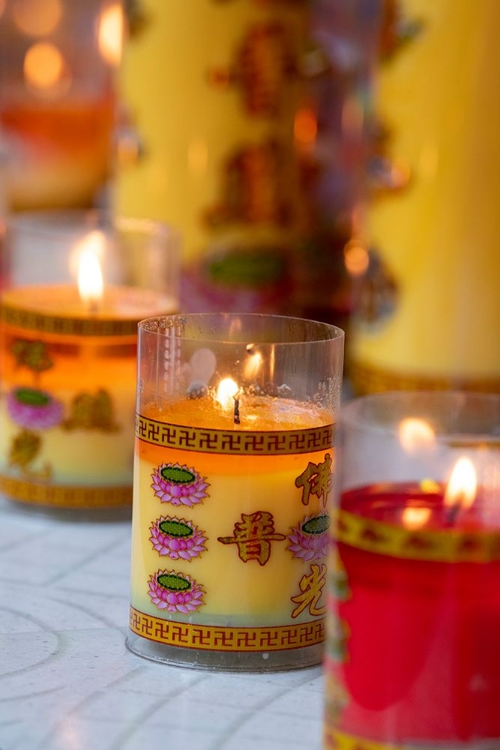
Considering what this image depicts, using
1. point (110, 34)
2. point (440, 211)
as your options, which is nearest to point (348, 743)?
point (440, 211)

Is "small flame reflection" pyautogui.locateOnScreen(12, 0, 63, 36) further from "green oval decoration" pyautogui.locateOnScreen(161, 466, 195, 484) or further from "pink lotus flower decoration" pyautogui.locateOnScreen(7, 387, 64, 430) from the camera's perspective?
"green oval decoration" pyautogui.locateOnScreen(161, 466, 195, 484)

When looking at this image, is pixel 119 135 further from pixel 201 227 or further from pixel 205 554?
pixel 205 554

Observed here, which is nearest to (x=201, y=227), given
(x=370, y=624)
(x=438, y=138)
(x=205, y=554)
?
(x=438, y=138)

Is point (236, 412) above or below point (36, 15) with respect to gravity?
below

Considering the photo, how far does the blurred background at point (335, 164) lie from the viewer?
3.43 feet

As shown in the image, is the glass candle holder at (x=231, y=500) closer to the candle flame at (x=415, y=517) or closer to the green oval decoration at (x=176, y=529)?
the green oval decoration at (x=176, y=529)

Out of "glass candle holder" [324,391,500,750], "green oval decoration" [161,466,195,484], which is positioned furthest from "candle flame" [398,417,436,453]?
"green oval decoration" [161,466,195,484]

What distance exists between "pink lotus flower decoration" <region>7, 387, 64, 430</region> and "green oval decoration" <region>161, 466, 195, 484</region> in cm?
23

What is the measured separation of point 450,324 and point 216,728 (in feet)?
1.84

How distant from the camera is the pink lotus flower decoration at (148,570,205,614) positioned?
0.62 meters

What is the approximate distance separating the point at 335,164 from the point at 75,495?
54 centimetres

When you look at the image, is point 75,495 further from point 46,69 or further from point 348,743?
point 46,69

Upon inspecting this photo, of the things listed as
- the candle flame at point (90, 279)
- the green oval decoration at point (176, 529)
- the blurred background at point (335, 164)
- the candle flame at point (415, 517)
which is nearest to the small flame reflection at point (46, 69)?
the blurred background at point (335, 164)

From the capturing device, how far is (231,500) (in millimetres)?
609
